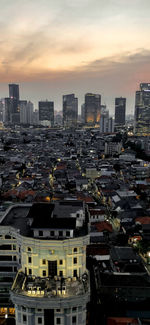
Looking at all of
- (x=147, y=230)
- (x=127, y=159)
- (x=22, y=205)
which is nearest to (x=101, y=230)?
(x=147, y=230)

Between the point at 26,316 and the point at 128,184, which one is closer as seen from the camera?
the point at 26,316

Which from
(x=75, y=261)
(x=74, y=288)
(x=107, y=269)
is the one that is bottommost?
(x=107, y=269)

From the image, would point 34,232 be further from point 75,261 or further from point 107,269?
point 107,269

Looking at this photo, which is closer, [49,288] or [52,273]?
[49,288]

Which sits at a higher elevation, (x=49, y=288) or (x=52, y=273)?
(x=52, y=273)

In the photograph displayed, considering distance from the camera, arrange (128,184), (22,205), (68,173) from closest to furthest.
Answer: (22,205) → (128,184) → (68,173)

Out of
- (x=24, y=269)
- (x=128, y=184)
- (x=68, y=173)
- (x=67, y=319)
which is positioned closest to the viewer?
(x=67, y=319)

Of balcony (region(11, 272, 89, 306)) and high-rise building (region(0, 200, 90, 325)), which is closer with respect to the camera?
balcony (region(11, 272, 89, 306))

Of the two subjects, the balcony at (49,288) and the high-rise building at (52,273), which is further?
the high-rise building at (52,273)
